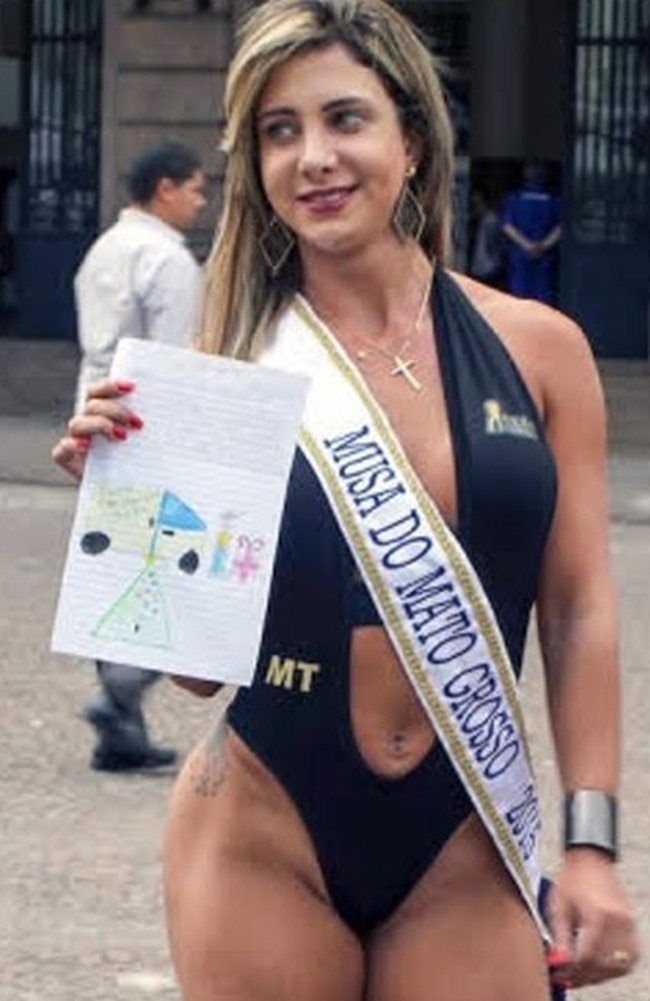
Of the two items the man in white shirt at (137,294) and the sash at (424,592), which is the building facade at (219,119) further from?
the sash at (424,592)

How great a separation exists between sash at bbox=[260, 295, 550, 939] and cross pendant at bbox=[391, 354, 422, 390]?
0.05m

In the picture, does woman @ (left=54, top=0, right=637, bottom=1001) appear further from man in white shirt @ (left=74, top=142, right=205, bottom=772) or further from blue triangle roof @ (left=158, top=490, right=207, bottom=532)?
man in white shirt @ (left=74, top=142, right=205, bottom=772)

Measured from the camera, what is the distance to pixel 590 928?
351 centimetres

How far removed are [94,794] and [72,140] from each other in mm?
19138

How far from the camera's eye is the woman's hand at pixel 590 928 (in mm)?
3510

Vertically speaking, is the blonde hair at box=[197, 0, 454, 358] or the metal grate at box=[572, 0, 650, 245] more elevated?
the blonde hair at box=[197, 0, 454, 358]

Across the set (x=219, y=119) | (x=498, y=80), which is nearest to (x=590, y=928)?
(x=219, y=119)

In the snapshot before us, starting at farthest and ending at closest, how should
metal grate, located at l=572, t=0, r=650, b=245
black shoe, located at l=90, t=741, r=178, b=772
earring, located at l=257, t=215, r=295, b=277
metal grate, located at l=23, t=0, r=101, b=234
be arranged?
metal grate, located at l=23, t=0, r=101, b=234 < metal grate, located at l=572, t=0, r=650, b=245 < black shoe, located at l=90, t=741, r=178, b=772 < earring, located at l=257, t=215, r=295, b=277

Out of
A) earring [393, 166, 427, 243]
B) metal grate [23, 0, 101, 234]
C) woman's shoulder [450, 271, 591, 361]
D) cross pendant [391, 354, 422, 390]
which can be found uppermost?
earring [393, 166, 427, 243]

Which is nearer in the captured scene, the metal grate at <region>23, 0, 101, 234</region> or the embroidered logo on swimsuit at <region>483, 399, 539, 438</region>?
the embroidered logo on swimsuit at <region>483, 399, 539, 438</region>

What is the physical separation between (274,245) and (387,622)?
0.49m

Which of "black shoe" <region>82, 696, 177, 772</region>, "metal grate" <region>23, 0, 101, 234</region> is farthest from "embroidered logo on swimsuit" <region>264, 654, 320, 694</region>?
"metal grate" <region>23, 0, 101, 234</region>

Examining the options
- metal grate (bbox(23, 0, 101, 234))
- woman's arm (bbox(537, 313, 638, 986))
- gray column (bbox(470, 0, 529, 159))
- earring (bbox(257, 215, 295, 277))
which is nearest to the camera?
woman's arm (bbox(537, 313, 638, 986))

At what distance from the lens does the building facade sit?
26.5 metres
